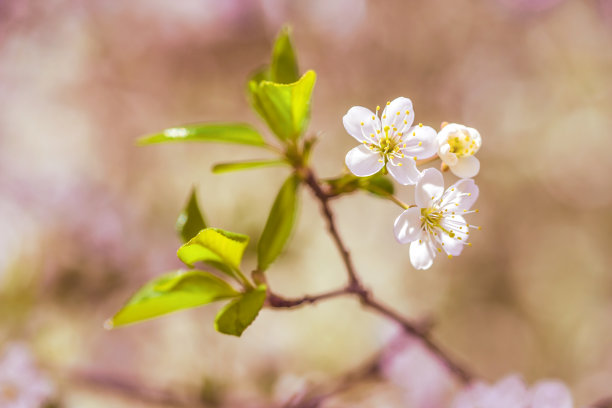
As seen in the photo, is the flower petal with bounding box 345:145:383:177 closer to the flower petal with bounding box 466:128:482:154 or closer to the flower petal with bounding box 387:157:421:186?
the flower petal with bounding box 387:157:421:186

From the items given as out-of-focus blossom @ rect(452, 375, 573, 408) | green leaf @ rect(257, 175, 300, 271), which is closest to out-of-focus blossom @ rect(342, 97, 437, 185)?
green leaf @ rect(257, 175, 300, 271)

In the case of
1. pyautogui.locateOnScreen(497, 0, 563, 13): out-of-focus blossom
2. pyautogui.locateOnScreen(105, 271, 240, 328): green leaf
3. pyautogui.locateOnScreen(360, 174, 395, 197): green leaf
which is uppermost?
pyautogui.locateOnScreen(497, 0, 563, 13): out-of-focus blossom

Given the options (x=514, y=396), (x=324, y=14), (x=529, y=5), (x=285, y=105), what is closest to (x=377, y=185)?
(x=285, y=105)

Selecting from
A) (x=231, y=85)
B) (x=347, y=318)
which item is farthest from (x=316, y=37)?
(x=347, y=318)

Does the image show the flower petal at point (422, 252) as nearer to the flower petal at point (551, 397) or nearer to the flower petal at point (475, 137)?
the flower petal at point (475, 137)

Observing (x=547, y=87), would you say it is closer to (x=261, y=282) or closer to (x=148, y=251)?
(x=148, y=251)

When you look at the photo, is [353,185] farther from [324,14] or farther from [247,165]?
[324,14]
